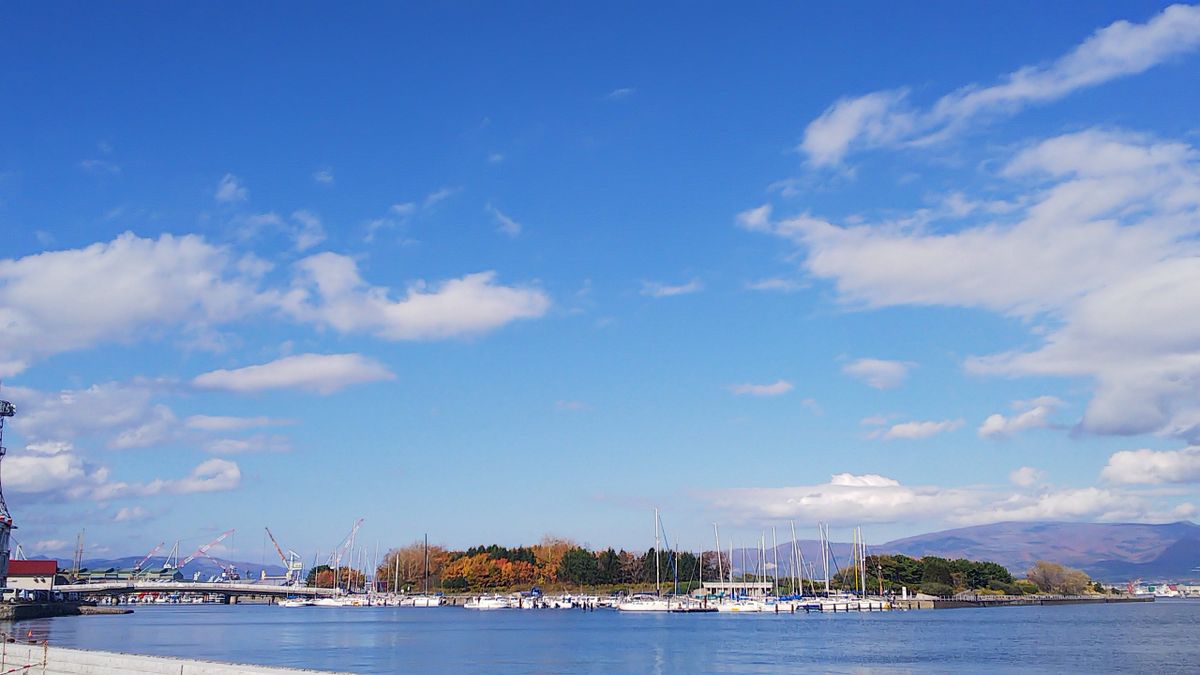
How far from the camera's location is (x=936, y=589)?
158 metres

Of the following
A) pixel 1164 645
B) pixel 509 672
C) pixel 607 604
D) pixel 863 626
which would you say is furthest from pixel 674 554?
pixel 509 672

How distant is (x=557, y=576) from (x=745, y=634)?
3774 inches

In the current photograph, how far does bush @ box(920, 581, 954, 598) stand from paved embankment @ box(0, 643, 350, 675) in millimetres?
144703

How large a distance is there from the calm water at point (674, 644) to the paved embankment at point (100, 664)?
2005 centimetres

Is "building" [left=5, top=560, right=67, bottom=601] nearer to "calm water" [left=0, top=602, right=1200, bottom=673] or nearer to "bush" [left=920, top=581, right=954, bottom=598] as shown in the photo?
"calm water" [left=0, top=602, right=1200, bottom=673]

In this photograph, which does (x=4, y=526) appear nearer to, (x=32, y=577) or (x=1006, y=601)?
(x=32, y=577)

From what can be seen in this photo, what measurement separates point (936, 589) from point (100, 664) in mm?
148652

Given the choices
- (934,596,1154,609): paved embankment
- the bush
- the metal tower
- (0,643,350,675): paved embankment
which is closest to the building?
the metal tower

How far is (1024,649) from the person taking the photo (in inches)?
2630

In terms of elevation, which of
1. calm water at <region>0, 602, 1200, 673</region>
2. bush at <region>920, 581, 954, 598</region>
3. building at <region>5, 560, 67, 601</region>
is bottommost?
bush at <region>920, 581, 954, 598</region>

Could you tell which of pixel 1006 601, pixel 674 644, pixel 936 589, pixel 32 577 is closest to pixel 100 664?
pixel 674 644

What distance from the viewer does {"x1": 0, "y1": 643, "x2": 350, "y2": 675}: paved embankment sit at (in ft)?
84.3

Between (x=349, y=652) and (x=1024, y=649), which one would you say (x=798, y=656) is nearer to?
(x=1024, y=649)

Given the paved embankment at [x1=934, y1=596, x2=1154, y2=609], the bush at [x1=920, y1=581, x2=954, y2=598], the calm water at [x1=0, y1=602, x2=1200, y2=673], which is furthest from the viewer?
the bush at [x1=920, y1=581, x2=954, y2=598]
